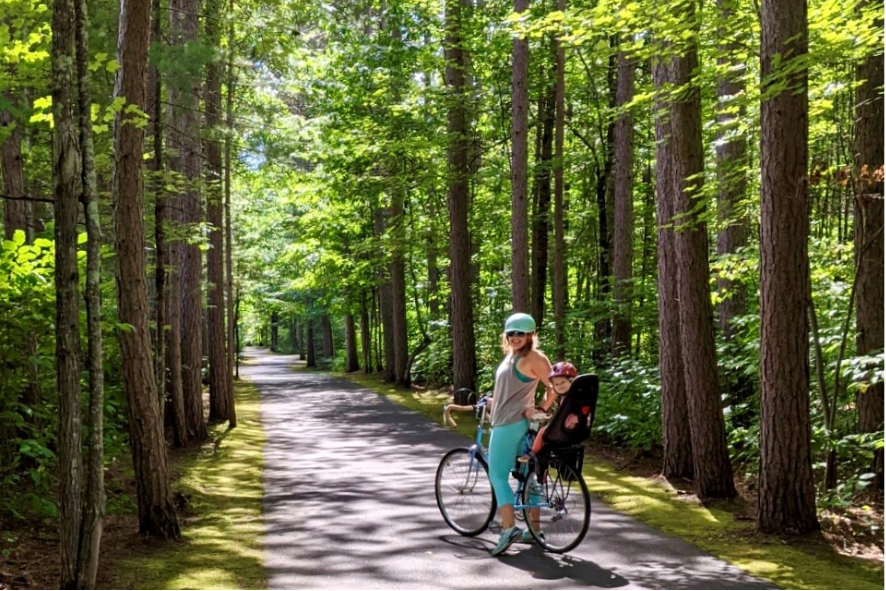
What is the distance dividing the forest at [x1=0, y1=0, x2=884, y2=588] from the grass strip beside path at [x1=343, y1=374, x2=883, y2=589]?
1.04ft

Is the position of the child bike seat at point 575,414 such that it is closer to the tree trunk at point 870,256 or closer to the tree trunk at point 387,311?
the tree trunk at point 870,256

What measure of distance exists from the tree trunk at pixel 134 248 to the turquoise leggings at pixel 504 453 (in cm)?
305

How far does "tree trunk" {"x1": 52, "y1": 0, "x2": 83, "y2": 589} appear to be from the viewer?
4828 millimetres

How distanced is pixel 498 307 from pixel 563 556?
16838mm

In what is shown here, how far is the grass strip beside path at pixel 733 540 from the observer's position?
234 inches

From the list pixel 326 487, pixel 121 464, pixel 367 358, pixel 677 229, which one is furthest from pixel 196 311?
pixel 367 358

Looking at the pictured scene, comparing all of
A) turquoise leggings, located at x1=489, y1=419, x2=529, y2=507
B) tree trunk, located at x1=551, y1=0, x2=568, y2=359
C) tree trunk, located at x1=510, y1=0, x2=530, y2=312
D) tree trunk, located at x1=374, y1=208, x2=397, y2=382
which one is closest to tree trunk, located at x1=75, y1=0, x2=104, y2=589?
turquoise leggings, located at x1=489, y1=419, x2=529, y2=507

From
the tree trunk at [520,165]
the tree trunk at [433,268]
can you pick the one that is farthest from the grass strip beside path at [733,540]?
the tree trunk at [433,268]

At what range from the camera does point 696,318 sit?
902cm

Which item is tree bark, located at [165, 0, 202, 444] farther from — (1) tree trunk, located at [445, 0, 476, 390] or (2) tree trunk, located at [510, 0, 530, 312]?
(1) tree trunk, located at [445, 0, 476, 390]

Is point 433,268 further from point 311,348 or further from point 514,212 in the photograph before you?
point 311,348

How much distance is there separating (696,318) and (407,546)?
4.19 meters

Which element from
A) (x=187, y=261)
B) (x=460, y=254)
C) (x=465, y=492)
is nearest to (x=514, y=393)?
(x=465, y=492)

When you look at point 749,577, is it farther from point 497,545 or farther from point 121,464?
point 121,464
